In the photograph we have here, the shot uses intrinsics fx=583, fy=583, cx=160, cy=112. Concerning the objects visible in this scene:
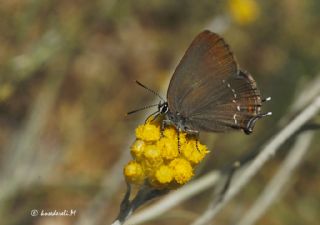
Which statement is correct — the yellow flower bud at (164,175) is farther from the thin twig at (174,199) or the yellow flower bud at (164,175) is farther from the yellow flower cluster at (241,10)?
the yellow flower cluster at (241,10)

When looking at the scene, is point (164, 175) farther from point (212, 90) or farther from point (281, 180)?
point (281, 180)

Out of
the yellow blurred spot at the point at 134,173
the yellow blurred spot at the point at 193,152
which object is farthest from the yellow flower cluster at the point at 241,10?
the yellow blurred spot at the point at 134,173

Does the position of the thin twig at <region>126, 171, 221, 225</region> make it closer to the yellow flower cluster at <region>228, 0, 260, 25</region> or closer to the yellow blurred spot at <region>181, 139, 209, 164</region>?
the yellow blurred spot at <region>181, 139, 209, 164</region>

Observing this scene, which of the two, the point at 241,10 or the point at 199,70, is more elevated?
the point at 241,10

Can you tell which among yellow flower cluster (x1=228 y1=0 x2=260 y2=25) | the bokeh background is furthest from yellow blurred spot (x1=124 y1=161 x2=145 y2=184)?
yellow flower cluster (x1=228 y1=0 x2=260 y2=25)

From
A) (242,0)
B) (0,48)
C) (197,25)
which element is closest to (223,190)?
(0,48)

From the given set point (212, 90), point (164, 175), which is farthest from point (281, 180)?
point (164, 175)

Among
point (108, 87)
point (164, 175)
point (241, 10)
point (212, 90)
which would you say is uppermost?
point (108, 87)

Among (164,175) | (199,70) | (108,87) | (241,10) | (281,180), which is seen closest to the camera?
(164,175)
